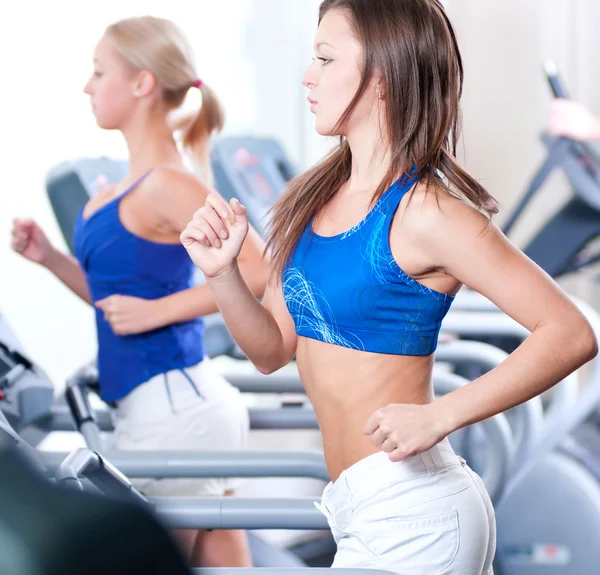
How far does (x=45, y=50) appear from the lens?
110 inches

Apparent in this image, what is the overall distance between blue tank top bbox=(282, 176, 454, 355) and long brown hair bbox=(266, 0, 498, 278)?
0.17ft

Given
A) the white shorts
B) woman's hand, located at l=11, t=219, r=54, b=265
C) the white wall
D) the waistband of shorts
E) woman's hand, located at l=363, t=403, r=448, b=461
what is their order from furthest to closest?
the white wall → woman's hand, located at l=11, t=219, r=54, b=265 → the white shorts → the waistband of shorts → woman's hand, located at l=363, t=403, r=448, b=461

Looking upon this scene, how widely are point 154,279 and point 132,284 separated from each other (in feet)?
0.15

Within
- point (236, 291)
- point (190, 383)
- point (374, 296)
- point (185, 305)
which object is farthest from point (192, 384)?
point (374, 296)

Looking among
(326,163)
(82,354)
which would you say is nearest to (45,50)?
(82,354)

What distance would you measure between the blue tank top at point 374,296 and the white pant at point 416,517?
0.15 m

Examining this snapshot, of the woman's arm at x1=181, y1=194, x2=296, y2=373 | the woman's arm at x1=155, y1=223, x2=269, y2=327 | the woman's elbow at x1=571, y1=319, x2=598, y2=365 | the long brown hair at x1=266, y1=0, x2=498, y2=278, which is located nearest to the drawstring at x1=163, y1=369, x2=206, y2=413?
the woman's arm at x1=155, y1=223, x2=269, y2=327

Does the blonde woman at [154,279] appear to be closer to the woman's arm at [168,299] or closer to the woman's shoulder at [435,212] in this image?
the woman's arm at [168,299]

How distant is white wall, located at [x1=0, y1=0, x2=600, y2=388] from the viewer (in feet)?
9.00

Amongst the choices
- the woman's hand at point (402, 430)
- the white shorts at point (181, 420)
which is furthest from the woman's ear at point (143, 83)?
the woman's hand at point (402, 430)

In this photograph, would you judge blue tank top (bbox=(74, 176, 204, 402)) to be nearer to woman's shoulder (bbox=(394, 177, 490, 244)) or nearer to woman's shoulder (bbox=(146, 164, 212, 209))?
woman's shoulder (bbox=(146, 164, 212, 209))

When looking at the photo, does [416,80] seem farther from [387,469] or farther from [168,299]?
[168,299]

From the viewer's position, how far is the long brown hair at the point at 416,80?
3.76ft

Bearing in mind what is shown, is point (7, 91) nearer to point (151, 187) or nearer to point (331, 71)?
point (151, 187)
